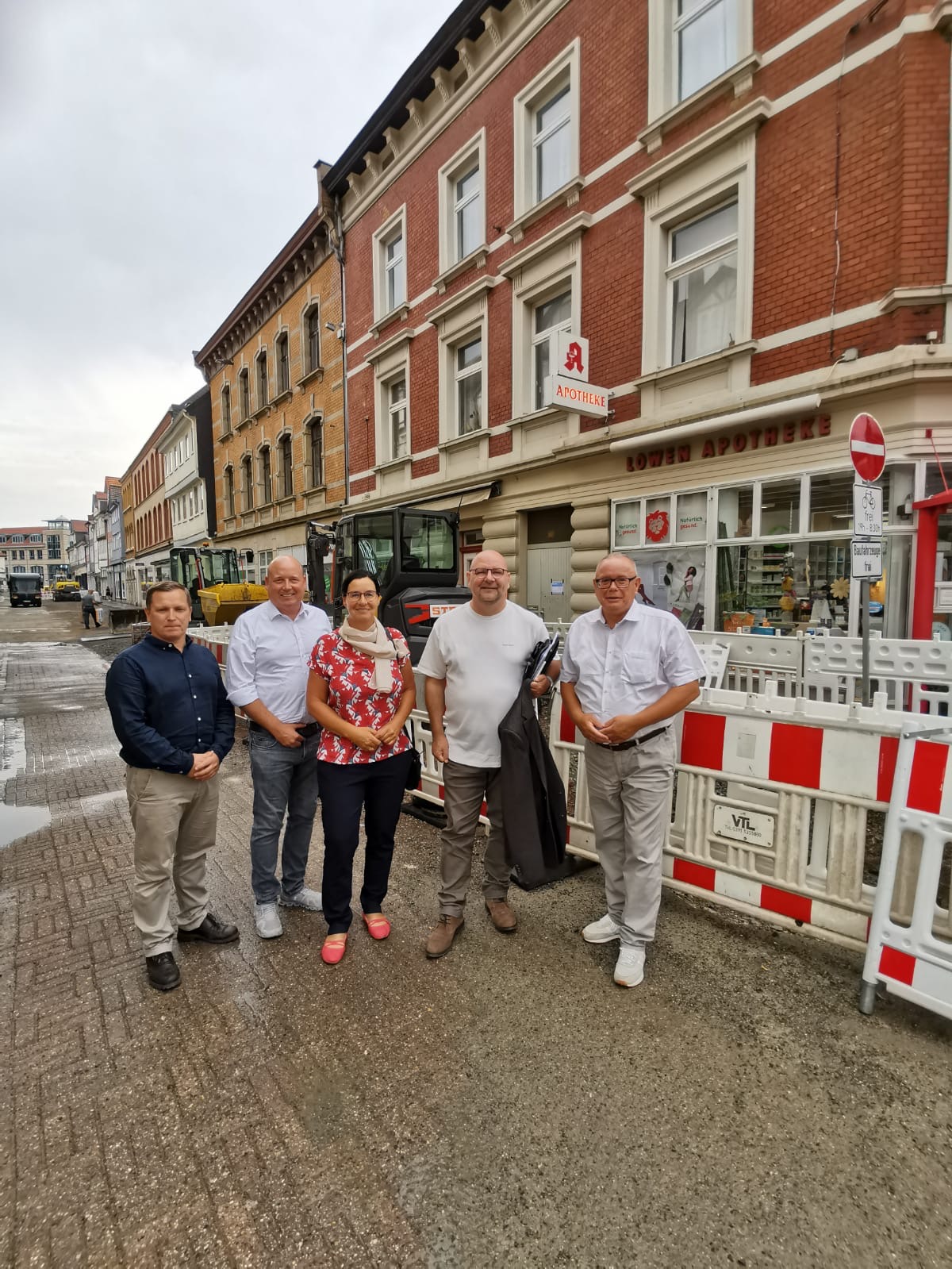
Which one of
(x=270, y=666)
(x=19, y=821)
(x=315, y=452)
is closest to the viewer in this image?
(x=270, y=666)

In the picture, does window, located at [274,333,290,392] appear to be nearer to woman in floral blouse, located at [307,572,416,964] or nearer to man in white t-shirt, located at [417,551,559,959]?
woman in floral blouse, located at [307,572,416,964]

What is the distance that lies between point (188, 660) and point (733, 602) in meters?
7.67

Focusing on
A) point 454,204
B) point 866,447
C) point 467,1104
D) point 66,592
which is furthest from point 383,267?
point 66,592

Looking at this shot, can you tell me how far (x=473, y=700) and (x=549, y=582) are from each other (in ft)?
30.1

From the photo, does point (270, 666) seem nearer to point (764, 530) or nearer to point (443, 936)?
point (443, 936)

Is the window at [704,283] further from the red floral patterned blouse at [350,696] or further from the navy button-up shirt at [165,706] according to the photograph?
the navy button-up shirt at [165,706]

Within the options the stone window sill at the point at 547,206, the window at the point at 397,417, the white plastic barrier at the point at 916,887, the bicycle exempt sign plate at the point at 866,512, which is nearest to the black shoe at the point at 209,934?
the white plastic barrier at the point at 916,887

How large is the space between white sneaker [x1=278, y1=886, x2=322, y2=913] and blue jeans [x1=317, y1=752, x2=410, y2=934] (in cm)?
38

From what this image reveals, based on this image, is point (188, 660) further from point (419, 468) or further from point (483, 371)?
point (419, 468)

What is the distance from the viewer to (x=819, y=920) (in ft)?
9.83

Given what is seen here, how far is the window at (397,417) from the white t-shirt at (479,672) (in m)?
13.6

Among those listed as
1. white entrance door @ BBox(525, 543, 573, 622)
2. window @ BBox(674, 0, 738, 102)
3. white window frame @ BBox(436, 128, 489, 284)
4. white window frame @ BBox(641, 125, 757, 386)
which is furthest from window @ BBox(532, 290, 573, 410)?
window @ BBox(674, 0, 738, 102)

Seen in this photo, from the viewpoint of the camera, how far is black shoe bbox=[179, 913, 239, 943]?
10.4 feet

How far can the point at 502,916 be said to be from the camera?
323 centimetres
